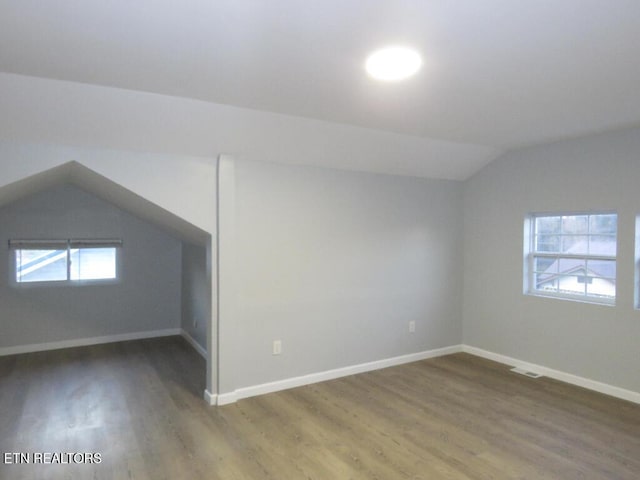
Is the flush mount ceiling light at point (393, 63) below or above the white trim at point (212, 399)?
above

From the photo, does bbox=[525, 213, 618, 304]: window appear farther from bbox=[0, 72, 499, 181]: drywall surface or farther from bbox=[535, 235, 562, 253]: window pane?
bbox=[0, 72, 499, 181]: drywall surface

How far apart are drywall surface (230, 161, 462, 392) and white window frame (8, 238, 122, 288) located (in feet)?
9.40

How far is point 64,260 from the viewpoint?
534 centimetres

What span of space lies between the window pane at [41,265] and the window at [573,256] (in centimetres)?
554

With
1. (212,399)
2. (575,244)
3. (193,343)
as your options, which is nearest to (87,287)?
(193,343)

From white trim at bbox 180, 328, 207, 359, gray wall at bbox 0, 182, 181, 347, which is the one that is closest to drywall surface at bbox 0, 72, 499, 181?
white trim at bbox 180, 328, 207, 359

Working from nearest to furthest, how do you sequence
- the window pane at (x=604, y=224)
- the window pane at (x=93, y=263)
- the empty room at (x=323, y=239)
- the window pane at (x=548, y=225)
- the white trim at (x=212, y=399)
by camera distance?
the empty room at (x=323, y=239), the white trim at (x=212, y=399), the window pane at (x=604, y=224), the window pane at (x=548, y=225), the window pane at (x=93, y=263)

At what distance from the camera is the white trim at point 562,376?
3619mm

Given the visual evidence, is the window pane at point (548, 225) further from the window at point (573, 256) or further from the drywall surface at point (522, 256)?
the drywall surface at point (522, 256)

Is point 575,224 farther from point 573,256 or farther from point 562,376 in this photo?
point 562,376

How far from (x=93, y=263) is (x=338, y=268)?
343cm

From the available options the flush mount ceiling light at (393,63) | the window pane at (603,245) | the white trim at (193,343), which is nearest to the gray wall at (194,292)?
the white trim at (193,343)

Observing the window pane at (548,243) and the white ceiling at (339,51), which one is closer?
the white ceiling at (339,51)

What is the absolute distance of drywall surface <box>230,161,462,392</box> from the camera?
12.1ft
